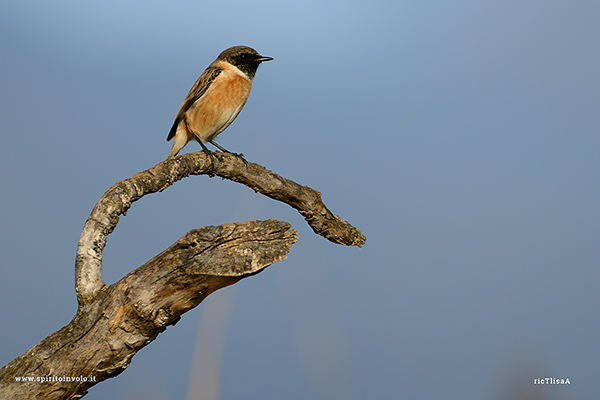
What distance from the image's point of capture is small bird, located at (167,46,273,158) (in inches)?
227

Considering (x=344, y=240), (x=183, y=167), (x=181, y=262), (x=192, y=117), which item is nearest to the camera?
(x=181, y=262)

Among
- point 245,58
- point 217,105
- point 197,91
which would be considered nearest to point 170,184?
point 217,105

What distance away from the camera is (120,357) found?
3.71m

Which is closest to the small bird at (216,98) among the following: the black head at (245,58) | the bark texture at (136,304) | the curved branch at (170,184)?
the black head at (245,58)

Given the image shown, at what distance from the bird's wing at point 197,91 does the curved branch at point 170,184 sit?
34.1 inches

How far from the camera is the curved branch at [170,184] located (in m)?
3.96

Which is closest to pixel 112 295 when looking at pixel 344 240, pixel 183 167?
pixel 183 167

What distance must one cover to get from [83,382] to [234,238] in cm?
146

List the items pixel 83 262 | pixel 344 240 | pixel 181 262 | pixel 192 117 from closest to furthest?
pixel 181 262 < pixel 83 262 < pixel 344 240 < pixel 192 117

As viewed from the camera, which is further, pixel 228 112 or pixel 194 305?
pixel 228 112

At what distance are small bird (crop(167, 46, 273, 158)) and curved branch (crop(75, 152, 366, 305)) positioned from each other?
44cm

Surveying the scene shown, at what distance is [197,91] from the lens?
585 cm

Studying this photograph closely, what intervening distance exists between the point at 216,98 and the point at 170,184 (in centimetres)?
140

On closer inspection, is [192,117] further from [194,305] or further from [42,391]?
[42,391]
